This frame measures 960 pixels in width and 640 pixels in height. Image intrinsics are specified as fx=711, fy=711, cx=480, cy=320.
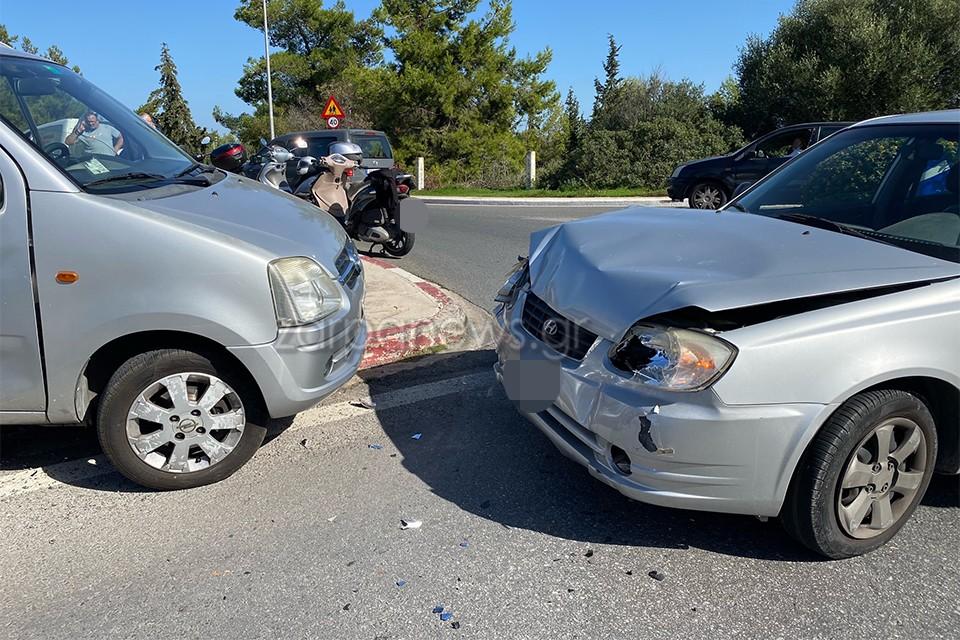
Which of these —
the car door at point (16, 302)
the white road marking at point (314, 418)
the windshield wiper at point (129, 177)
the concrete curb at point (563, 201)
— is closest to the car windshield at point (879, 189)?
the white road marking at point (314, 418)

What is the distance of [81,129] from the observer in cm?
355

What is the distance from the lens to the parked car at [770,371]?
2430 mm

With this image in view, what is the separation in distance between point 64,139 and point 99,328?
1026mm

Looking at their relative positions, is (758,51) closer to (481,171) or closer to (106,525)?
(481,171)

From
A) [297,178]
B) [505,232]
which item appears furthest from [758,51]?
[297,178]

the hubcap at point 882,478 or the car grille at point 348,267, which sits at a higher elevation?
the car grille at point 348,267

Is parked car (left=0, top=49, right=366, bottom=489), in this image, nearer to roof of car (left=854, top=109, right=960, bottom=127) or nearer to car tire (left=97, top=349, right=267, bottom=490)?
car tire (left=97, top=349, right=267, bottom=490)

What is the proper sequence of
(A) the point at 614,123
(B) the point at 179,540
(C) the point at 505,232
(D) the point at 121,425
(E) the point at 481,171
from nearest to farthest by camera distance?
(B) the point at 179,540
(D) the point at 121,425
(C) the point at 505,232
(A) the point at 614,123
(E) the point at 481,171

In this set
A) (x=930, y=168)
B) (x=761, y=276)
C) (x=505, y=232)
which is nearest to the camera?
(x=761, y=276)

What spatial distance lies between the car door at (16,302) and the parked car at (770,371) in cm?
209

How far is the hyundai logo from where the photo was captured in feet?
9.96

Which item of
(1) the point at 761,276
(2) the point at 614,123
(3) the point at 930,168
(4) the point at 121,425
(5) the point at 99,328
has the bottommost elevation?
(4) the point at 121,425

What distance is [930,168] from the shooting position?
3.36 m

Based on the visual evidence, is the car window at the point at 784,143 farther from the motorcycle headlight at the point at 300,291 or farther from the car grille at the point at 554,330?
the motorcycle headlight at the point at 300,291
